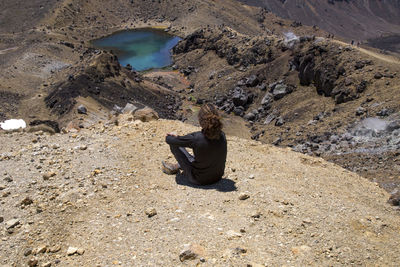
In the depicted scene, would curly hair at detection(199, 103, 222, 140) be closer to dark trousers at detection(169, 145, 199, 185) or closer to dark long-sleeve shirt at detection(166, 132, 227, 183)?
dark long-sleeve shirt at detection(166, 132, 227, 183)

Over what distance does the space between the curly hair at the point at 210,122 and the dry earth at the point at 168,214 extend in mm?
1238

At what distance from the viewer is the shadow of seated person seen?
7.21 m

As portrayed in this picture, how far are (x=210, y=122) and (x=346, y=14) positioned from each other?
122 metres

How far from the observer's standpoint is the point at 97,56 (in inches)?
1417

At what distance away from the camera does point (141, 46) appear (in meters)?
64.1

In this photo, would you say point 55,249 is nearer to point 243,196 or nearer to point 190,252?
point 190,252

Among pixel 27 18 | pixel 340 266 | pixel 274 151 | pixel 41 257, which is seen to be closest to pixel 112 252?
pixel 41 257

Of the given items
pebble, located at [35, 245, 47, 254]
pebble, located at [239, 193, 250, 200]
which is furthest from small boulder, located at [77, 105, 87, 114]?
pebble, located at [35, 245, 47, 254]

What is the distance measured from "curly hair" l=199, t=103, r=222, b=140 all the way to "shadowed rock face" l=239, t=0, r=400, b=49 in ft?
332

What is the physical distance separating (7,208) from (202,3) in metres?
77.6

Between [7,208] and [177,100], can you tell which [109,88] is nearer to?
[177,100]

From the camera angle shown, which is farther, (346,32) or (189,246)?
(346,32)

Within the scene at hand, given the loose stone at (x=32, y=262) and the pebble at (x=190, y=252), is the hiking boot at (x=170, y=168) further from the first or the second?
the loose stone at (x=32, y=262)

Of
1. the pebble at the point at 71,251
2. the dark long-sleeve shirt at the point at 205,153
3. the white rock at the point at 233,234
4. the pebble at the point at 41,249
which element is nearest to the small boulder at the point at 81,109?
the dark long-sleeve shirt at the point at 205,153
